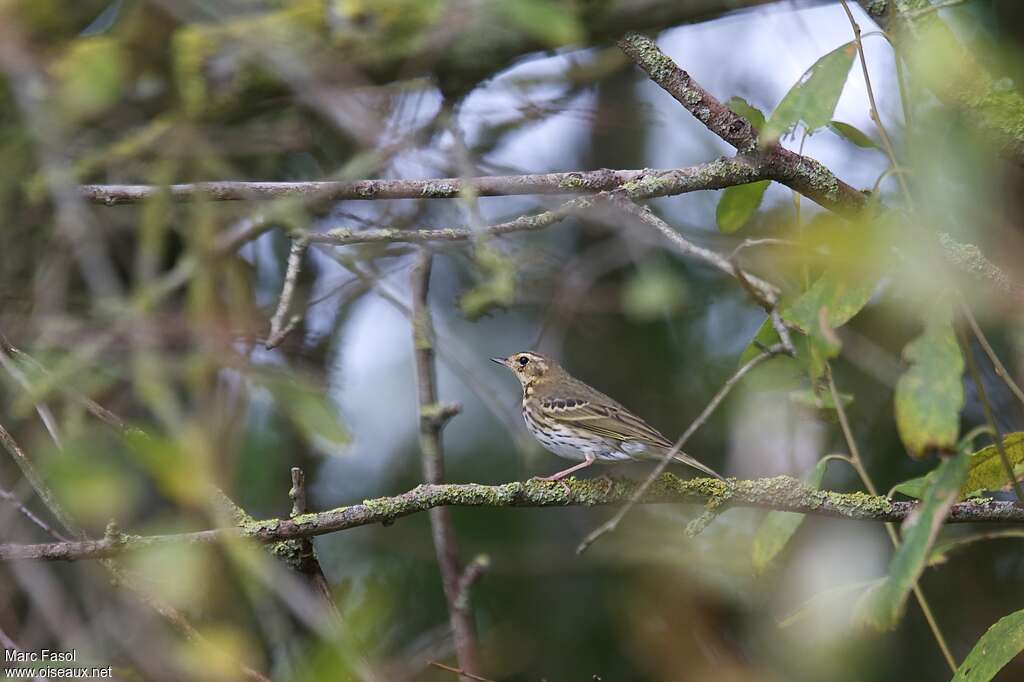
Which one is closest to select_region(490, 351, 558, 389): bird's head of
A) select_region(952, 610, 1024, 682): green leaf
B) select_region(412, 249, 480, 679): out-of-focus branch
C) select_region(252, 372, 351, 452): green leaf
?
select_region(412, 249, 480, 679): out-of-focus branch

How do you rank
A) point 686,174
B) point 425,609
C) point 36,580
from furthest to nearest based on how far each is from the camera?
point 425,609
point 36,580
point 686,174

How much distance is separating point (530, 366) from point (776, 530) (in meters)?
2.02

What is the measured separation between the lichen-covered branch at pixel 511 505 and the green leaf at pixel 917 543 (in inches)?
22.3

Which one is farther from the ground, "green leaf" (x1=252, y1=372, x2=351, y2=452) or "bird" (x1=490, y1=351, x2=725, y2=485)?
"green leaf" (x1=252, y1=372, x2=351, y2=452)

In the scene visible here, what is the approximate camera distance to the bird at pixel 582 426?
3.33m

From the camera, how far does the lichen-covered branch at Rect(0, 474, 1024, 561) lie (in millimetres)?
1949

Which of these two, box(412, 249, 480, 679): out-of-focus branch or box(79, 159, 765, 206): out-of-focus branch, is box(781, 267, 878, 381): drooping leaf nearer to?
box(79, 159, 765, 206): out-of-focus branch

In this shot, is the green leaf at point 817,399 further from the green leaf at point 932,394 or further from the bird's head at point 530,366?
the bird's head at point 530,366

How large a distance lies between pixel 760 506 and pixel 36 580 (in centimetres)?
211

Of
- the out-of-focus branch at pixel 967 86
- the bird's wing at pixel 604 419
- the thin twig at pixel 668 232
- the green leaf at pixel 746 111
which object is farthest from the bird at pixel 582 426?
the out-of-focus branch at pixel 967 86

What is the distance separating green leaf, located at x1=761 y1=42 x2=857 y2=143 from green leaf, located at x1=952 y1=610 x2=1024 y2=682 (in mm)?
1014

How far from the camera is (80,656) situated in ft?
8.36

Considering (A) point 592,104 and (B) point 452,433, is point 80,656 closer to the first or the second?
(B) point 452,433

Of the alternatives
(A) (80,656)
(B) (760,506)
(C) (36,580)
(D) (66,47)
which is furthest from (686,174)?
(D) (66,47)
